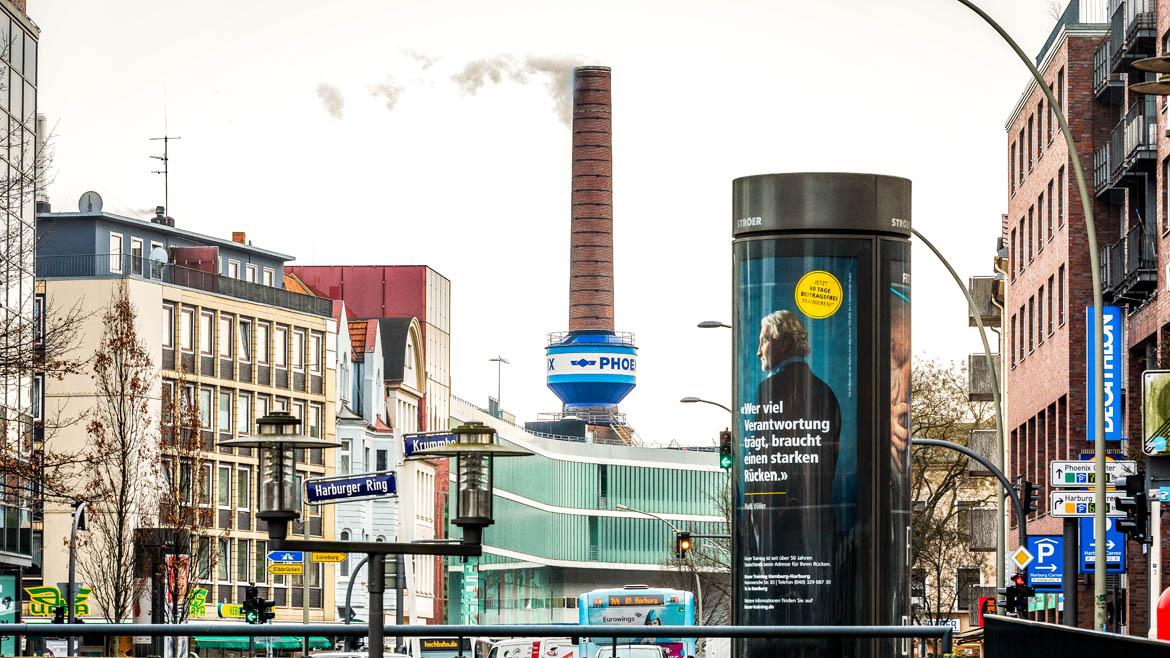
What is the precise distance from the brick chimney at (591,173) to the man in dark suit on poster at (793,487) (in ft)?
413

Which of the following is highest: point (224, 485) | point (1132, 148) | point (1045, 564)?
point (1132, 148)

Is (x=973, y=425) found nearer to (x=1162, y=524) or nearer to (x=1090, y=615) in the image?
(x=1090, y=615)

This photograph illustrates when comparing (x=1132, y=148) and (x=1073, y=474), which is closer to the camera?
(x=1073, y=474)

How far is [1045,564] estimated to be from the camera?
46.5m

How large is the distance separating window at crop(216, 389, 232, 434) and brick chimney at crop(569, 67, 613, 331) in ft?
144

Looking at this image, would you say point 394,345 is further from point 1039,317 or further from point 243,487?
point 1039,317

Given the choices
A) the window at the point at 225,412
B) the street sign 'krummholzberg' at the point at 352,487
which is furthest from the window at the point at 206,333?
the street sign 'krummholzberg' at the point at 352,487

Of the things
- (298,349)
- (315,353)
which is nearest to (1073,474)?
(298,349)

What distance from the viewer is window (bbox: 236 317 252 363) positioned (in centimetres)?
10488

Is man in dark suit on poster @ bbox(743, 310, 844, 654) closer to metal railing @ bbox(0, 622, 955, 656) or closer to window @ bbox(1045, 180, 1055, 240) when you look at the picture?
metal railing @ bbox(0, 622, 955, 656)

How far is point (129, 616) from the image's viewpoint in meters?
80.3

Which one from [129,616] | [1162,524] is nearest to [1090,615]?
[1162,524]

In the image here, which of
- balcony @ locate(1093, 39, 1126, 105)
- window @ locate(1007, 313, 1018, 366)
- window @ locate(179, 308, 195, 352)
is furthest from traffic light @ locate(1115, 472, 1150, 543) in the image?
window @ locate(179, 308, 195, 352)

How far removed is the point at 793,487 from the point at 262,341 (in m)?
91.1
